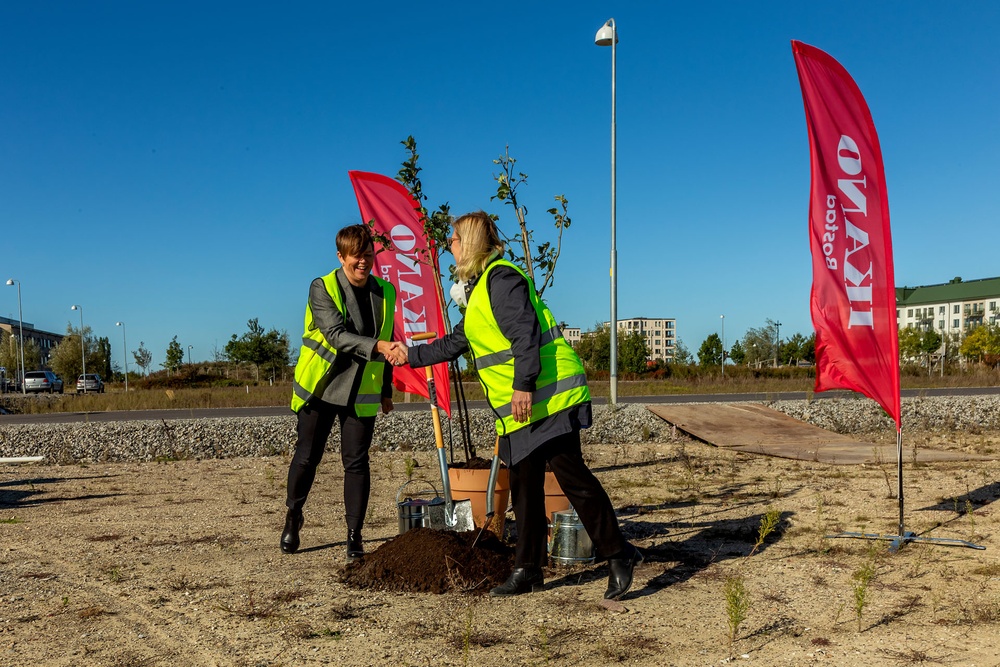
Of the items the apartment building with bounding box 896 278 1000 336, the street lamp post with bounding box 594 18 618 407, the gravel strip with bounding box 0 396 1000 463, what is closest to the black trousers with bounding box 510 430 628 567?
the gravel strip with bounding box 0 396 1000 463

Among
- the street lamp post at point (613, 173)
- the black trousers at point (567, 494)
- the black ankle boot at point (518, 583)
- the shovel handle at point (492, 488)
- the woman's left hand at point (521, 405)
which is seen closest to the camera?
the woman's left hand at point (521, 405)

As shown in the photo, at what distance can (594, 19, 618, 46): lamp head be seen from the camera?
1586 cm

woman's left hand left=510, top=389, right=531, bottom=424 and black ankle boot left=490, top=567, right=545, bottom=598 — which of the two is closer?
woman's left hand left=510, top=389, right=531, bottom=424

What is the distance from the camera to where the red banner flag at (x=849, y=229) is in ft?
16.9

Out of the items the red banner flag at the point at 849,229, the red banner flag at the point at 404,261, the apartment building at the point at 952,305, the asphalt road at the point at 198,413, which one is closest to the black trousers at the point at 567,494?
the red banner flag at the point at 849,229

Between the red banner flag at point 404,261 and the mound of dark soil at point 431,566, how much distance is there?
317cm

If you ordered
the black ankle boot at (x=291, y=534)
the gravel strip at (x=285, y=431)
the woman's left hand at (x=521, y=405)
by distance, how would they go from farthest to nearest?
the gravel strip at (x=285, y=431) → the black ankle boot at (x=291, y=534) → the woman's left hand at (x=521, y=405)

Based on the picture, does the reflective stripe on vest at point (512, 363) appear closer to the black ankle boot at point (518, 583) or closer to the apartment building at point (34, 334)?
the black ankle boot at point (518, 583)

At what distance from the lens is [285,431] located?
11148 millimetres

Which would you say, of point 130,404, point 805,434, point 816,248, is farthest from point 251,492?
point 130,404

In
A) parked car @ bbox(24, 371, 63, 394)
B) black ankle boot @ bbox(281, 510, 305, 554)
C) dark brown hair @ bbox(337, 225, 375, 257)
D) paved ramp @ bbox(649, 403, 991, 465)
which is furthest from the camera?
parked car @ bbox(24, 371, 63, 394)

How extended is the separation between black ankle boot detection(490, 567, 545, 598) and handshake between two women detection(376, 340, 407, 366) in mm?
1214

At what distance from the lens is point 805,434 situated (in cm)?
1098

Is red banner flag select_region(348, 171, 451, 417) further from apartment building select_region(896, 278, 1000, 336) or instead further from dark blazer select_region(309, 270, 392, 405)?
apartment building select_region(896, 278, 1000, 336)
